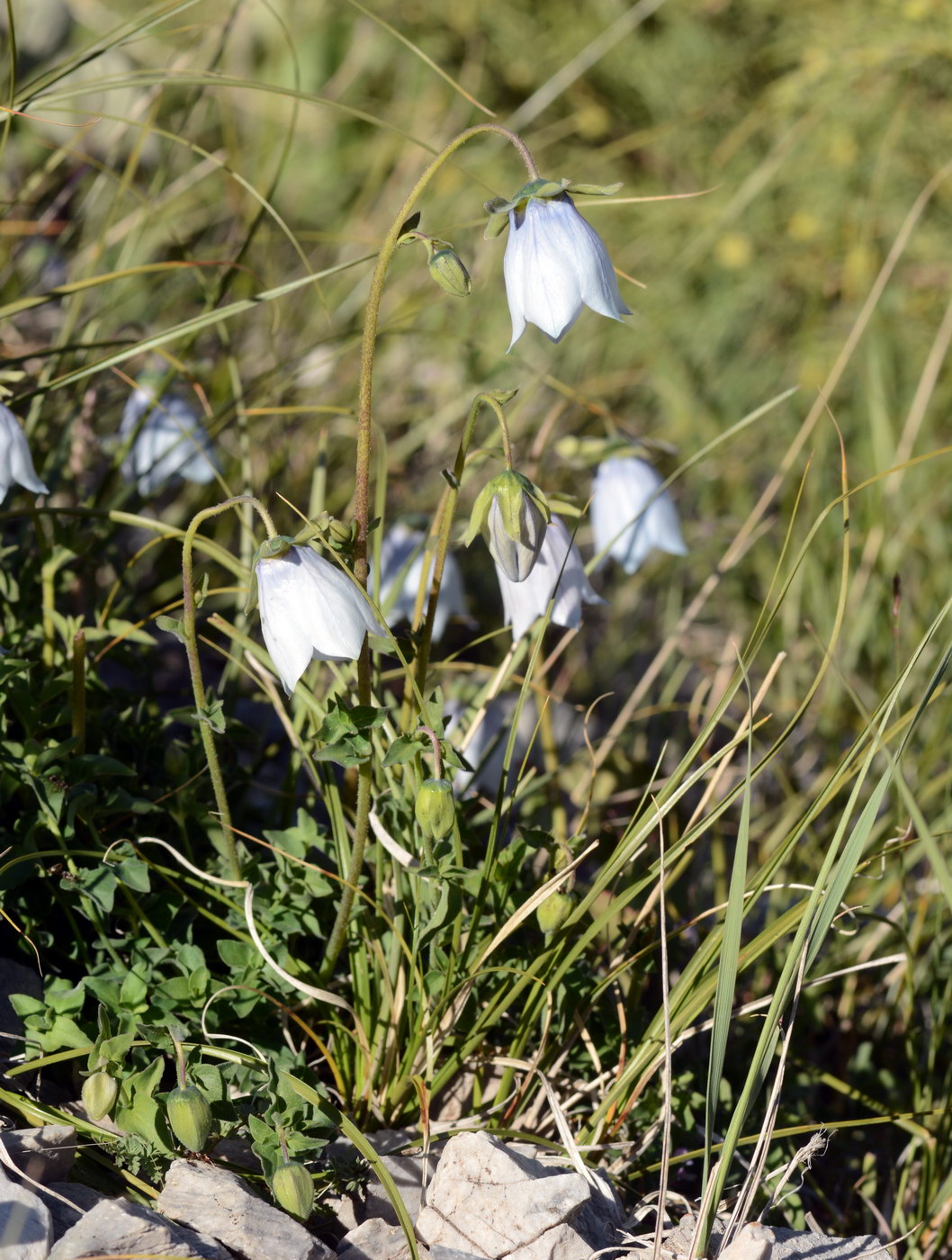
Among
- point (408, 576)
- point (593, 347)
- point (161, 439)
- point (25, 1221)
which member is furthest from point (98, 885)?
point (593, 347)

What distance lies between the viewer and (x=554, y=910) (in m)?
1.14

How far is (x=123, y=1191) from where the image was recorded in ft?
3.55

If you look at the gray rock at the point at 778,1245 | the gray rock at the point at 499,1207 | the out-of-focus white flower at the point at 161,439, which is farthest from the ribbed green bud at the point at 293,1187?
→ the out-of-focus white flower at the point at 161,439

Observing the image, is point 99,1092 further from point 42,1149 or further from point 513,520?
point 513,520

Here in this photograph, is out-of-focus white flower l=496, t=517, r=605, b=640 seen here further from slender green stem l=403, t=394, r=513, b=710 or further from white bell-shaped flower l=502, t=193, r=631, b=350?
white bell-shaped flower l=502, t=193, r=631, b=350

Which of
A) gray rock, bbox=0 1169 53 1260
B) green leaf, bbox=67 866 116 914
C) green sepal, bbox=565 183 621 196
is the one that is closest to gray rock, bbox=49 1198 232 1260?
gray rock, bbox=0 1169 53 1260

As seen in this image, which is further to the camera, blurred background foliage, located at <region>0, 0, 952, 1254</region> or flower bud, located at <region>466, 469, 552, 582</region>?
blurred background foliage, located at <region>0, 0, 952, 1254</region>

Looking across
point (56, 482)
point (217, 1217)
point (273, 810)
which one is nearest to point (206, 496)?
point (56, 482)

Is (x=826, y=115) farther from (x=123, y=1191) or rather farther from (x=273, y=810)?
(x=123, y=1191)

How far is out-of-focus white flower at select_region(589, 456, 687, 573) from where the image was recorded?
1.61 meters

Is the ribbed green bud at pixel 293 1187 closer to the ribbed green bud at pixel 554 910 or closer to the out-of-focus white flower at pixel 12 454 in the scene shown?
the ribbed green bud at pixel 554 910

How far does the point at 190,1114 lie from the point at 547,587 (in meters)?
0.68

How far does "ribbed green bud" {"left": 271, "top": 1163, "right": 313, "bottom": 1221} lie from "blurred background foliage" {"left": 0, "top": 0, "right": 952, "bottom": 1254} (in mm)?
408

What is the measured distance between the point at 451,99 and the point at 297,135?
0.55m
